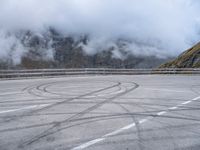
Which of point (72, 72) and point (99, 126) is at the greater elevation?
point (72, 72)

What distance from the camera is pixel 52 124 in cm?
718

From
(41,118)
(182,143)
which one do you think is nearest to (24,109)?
(41,118)

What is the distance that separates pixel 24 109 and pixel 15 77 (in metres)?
19.8

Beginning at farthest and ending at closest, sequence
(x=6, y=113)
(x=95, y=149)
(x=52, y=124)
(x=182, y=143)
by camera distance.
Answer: (x=6, y=113), (x=52, y=124), (x=182, y=143), (x=95, y=149)

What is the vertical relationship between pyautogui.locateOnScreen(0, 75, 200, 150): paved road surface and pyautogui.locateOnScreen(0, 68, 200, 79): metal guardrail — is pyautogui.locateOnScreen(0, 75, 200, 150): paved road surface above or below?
below

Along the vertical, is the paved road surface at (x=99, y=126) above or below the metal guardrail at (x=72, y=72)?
below

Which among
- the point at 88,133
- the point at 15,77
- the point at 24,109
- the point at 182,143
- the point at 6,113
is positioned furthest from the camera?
the point at 15,77

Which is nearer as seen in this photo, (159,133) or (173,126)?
(159,133)

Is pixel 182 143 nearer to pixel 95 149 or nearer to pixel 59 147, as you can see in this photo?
pixel 95 149

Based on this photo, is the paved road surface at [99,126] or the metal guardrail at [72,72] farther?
the metal guardrail at [72,72]

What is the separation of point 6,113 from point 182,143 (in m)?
5.14

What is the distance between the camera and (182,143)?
19.2ft

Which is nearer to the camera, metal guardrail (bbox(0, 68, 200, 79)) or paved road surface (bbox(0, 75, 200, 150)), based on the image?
paved road surface (bbox(0, 75, 200, 150))

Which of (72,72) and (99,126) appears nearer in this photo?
(99,126)
